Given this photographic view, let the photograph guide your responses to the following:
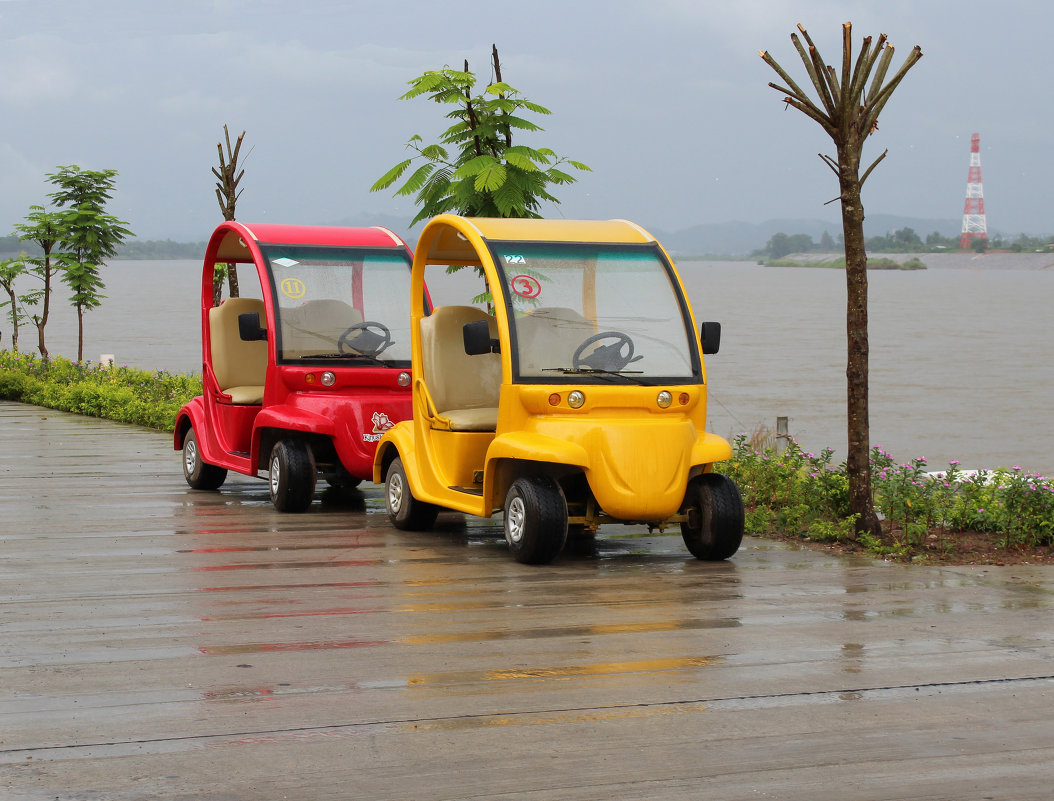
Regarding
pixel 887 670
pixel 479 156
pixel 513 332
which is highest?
pixel 479 156

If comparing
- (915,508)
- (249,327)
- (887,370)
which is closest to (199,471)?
(249,327)

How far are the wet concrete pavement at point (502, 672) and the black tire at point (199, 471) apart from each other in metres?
2.27

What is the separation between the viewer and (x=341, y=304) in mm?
10750

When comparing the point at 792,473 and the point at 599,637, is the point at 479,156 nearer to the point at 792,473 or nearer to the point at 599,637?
the point at 792,473

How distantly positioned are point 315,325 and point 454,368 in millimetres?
1732

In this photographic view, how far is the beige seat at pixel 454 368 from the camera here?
9258mm

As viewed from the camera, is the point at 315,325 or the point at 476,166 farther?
the point at 476,166

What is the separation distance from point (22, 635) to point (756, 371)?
136 feet

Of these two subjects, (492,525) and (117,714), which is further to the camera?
(492,525)

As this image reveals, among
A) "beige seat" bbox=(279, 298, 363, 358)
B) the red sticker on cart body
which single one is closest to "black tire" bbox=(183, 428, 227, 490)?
"beige seat" bbox=(279, 298, 363, 358)

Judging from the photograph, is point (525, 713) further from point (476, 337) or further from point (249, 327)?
point (249, 327)

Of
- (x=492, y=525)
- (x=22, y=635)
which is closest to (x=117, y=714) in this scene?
(x=22, y=635)

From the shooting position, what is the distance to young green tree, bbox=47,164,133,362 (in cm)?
2511

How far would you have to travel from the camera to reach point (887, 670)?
18.2ft
